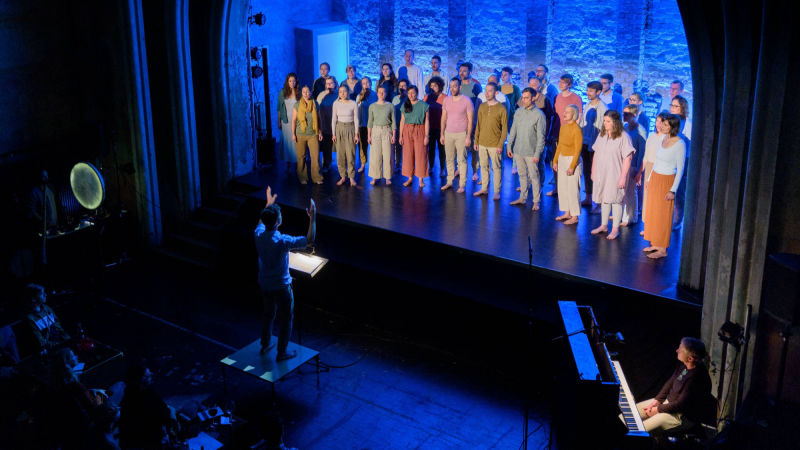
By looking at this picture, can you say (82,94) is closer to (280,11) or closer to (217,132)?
(217,132)

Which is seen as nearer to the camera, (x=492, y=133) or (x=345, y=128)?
(x=492, y=133)

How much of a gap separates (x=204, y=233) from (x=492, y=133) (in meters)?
4.46

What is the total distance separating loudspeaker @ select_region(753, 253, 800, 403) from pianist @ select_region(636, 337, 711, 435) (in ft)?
1.92

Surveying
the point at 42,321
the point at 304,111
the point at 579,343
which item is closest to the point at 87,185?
the point at 42,321

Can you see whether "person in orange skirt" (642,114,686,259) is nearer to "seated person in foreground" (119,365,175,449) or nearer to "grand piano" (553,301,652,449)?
"grand piano" (553,301,652,449)

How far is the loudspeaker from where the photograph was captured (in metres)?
6.27

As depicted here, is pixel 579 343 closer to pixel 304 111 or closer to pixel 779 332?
pixel 779 332

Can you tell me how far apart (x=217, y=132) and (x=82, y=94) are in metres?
1.99

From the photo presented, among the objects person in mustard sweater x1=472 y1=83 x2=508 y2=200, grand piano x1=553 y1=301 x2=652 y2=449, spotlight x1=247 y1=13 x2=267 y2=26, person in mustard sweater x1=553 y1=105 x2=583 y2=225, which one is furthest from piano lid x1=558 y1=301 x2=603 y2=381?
spotlight x1=247 y1=13 x2=267 y2=26

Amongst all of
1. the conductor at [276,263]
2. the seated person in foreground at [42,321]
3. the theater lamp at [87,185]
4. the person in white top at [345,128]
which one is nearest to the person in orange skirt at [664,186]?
the conductor at [276,263]

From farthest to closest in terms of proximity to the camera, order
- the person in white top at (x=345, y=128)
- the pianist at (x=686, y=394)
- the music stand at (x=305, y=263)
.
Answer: the person in white top at (x=345, y=128), the music stand at (x=305, y=263), the pianist at (x=686, y=394)

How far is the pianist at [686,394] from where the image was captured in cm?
669

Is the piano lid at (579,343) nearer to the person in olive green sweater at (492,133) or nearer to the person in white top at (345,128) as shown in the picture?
the person in olive green sweater at (492,133)

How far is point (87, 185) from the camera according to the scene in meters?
10.6
